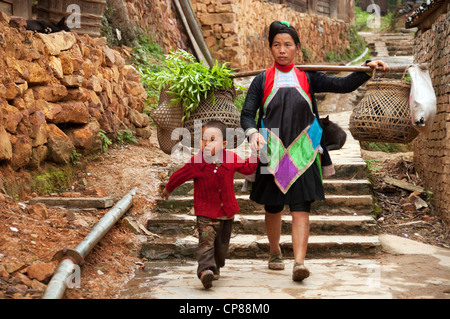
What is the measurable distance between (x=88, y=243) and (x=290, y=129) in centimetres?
179

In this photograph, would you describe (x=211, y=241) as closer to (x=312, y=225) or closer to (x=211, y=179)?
(x=211, y=179)

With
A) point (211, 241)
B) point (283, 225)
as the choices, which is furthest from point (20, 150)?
point (283, 225)

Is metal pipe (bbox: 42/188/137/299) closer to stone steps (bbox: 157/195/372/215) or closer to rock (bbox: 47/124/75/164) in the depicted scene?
stone steps (bbox: 157/195/372/215)

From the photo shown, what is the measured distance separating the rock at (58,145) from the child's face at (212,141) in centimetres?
242

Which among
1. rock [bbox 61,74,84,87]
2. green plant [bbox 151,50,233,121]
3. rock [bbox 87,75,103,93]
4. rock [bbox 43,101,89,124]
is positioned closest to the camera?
green plant [bbox 151,50,233,121]

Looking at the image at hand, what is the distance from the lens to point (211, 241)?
13.4 feet

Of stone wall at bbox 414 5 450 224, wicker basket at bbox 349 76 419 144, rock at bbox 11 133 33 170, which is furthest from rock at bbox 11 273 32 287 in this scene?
stone wall at bbox 414 5 450 224

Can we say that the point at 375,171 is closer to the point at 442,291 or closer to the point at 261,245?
the point at 261,245

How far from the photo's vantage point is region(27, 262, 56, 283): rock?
3.80m

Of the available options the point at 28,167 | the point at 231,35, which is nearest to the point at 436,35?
the point at 28,167

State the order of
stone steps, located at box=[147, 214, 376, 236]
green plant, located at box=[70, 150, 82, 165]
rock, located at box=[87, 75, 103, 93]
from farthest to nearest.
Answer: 1. rock, located at box=[87, 75, 103, 93]
2. green plant, located at box=[70, 150, 82, 165]
3. stone steps, located at box=[147, 214, 376, 236]

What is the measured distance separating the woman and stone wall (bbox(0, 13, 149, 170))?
2347 mm

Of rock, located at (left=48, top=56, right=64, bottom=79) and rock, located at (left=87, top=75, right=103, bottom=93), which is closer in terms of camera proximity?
rock, located at (left=48, top=56, right=64, bottom=79)

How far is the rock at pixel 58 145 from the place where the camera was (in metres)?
5.97
